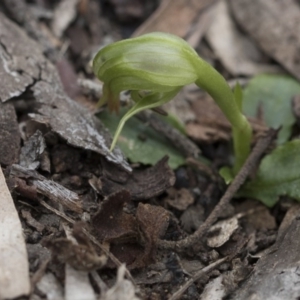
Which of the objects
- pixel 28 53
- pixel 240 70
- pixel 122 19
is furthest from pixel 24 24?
pixel 240 70

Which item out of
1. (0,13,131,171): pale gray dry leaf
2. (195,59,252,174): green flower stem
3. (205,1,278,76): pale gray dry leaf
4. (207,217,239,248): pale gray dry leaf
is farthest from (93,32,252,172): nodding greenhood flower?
(205,1,278,76): pale gray dry leaf

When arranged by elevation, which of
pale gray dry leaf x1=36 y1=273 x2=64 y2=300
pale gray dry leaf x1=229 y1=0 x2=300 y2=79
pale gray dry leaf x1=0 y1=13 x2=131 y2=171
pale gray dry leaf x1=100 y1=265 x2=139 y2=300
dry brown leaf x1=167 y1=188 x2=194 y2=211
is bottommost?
pale gray dry leaf x1=36 y1=273 x2=64 y2=300

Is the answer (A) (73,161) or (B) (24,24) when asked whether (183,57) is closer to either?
(A) (73,161)

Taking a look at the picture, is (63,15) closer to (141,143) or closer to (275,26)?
(141,143)

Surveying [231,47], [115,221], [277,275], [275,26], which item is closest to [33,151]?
[115,221]

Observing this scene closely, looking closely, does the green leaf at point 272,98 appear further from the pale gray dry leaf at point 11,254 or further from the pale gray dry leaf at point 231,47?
the pale gray dry leaf at point 11,254

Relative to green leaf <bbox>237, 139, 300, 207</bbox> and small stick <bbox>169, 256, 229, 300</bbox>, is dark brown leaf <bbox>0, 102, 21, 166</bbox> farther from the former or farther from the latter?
green leaf <bbox>237, 139, 300, 207</bbox>
